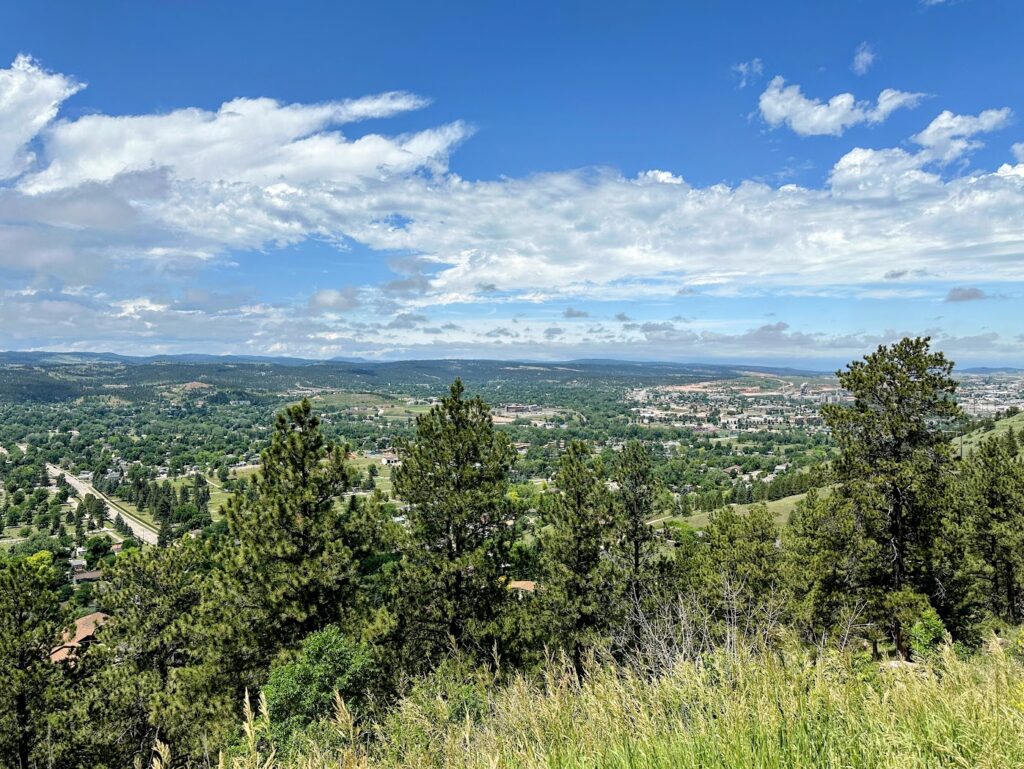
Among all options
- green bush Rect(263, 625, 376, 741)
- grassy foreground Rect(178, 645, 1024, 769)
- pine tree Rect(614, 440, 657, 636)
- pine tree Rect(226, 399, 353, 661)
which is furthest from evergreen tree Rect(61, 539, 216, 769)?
pine tree Rect(614, 440, 657, 636)

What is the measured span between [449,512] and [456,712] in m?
7.36

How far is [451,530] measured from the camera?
14805mm

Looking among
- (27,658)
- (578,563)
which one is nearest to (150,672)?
(27,658)

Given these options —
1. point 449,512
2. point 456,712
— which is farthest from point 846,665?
point 449,512

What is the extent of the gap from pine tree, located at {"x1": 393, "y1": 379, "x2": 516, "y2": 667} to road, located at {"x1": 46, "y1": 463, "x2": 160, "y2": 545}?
57.7 metres

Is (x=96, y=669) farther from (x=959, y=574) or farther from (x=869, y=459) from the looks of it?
(x=959, y=574)

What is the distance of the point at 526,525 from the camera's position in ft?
52.5

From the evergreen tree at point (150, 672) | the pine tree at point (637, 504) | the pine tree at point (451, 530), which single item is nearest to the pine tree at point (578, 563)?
the pine tree at point (637, 504)

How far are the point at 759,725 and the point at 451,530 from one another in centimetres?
1243

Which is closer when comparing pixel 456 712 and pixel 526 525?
pixel 456 712

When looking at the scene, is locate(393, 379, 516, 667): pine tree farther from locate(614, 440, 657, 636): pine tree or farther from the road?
the road

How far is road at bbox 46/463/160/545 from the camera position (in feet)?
254

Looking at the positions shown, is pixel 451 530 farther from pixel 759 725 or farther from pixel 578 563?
pixel 759 725

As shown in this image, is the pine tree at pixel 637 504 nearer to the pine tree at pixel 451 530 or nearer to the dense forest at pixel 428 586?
the dense forest at pixel 428 586
